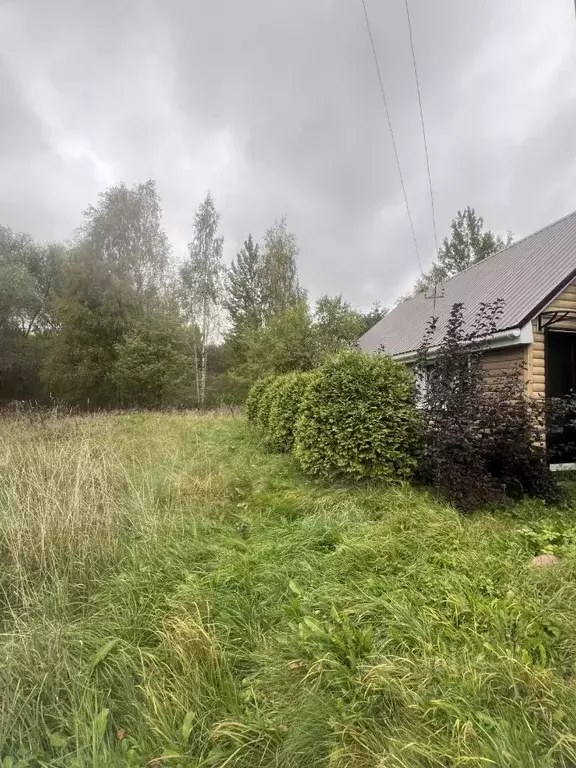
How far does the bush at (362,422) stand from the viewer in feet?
16.3

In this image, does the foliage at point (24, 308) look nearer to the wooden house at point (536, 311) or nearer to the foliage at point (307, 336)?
the foliage at point (307, 336)

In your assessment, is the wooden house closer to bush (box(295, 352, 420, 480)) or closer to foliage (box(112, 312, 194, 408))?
bush (box(295, 352, 420, 480))

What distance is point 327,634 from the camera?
Result: 7.10ft

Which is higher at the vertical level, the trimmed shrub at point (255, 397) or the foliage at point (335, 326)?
the foliage at point (335, 326)

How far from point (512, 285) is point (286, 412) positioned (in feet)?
17.7

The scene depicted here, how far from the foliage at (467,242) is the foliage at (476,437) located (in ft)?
95.9

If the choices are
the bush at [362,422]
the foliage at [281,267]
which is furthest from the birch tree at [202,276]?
the bush at [362,422]

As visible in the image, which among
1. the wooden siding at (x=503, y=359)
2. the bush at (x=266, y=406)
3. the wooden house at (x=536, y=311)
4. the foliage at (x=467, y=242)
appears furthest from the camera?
the foliage at (x=467, y=242)

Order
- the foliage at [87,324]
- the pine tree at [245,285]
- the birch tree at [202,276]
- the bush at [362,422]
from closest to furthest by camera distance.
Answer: the bush at [362,422], the foliage at [87,324], the birch tree at [202,276], the pine tree at [245,285]

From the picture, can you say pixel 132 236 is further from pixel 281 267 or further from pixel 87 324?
pixel 281 267

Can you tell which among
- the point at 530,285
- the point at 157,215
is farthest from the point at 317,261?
the point at 530,285

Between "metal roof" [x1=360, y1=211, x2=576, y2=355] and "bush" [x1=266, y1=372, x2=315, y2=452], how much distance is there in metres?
1.72

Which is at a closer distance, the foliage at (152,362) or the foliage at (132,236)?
the foliage at (152,362)

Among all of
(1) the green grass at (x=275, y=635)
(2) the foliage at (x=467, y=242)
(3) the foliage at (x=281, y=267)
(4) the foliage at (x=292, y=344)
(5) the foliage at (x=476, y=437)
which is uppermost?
(2) the foliage at (x=467, y=242)
